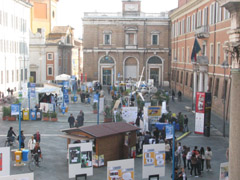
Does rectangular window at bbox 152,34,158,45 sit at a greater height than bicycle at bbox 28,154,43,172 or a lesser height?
greater

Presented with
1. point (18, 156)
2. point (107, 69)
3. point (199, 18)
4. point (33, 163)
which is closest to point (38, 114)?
point (18, 156)

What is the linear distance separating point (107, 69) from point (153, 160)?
176 feet

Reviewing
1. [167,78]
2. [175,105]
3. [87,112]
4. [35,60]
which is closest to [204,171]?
[87,112]

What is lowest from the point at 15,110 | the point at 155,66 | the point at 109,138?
the point at 109,138

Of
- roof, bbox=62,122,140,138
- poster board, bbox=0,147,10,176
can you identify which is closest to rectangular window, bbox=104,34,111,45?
roof, bbox=62,122,140,138

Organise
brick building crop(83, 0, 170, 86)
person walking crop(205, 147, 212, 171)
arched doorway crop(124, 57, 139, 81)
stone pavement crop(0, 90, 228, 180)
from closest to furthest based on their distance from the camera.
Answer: stone pavement crop(0, 90, 228, 180) → person walking crop(205, 147, 212, 171) → brick building crop(83, 0, 170, 86) → arched doorway crop(124, 57, 139, 81)

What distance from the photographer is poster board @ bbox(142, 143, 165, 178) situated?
16.6m

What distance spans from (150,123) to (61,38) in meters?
52.0

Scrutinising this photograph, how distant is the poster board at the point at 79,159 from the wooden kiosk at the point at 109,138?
2.05 m

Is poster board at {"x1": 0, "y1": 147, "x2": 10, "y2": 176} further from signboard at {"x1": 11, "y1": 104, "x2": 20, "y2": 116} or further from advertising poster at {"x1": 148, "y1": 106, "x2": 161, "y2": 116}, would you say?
signboard at {"x1": 11, "y1": 104, "x2": 20, "y2": 116}

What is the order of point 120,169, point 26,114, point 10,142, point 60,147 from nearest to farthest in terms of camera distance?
1. point 120,169
2. point 60,147
3. point 10,142
4. point 26,114

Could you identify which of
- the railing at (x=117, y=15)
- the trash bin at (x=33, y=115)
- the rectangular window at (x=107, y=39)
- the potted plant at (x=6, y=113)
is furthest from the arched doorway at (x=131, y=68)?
A: the potted plant at (x=6, y=113)

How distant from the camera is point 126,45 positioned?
69.3 meters

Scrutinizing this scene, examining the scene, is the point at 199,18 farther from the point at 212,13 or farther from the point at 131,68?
the point at 131,68
